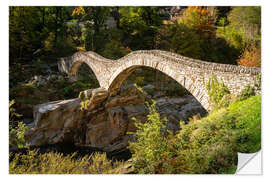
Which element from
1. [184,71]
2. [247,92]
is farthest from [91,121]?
[247,92]

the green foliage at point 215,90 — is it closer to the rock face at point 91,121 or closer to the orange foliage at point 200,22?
the rock face at point 91,121

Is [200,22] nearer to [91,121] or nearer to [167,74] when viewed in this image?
[167,74]

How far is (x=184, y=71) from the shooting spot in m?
5.98

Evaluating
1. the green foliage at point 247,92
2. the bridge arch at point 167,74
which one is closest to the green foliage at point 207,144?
the green foliage at point 247,92

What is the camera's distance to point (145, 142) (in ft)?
13.9

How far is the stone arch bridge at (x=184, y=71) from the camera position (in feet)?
15.0

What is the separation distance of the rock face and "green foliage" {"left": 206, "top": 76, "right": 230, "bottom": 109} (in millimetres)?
6558

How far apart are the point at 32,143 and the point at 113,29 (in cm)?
1127

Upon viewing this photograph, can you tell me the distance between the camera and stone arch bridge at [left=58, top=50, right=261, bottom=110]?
4559 millimetres

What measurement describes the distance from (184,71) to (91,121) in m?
6.96

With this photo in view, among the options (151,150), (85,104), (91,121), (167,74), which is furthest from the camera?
(91,121)

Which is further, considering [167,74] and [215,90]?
[167,74]

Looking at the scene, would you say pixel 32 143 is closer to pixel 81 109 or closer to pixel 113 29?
pixel 81 109

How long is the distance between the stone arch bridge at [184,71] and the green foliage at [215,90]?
0.11 m
